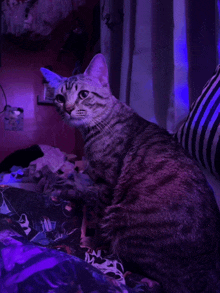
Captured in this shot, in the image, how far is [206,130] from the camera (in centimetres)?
79

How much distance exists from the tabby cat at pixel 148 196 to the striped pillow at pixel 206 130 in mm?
48

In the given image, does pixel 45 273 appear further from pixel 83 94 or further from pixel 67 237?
pixel 83 94

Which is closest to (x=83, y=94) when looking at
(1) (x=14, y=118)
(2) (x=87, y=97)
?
(2) (x=87, y=97)

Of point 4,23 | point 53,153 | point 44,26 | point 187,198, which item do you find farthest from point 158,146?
point 4,23

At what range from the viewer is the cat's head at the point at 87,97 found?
1.09 m

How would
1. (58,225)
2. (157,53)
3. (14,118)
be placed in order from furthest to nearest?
(14,118), (157,53), (58,225)

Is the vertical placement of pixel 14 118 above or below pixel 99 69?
below

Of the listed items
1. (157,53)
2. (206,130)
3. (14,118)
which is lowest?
(14,118)

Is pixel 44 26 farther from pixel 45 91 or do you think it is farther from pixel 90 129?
pixel 90 129

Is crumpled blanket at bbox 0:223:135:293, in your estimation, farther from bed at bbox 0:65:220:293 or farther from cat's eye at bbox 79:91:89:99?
cat's eye at bbox 79:91:89:99

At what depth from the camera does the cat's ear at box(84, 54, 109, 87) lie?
1.13m

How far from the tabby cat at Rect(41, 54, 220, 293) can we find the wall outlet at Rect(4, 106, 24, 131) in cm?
124

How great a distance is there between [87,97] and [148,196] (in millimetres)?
601

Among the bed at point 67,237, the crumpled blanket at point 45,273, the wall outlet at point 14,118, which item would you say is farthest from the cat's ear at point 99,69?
the wall outlet at point 14,118
